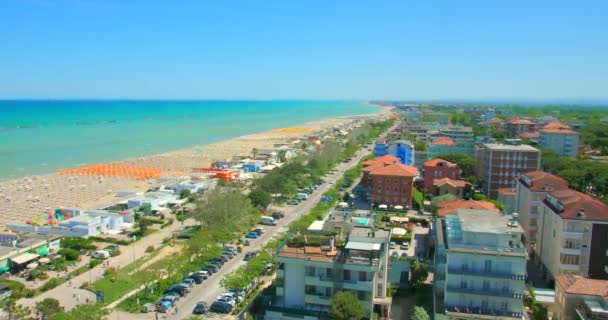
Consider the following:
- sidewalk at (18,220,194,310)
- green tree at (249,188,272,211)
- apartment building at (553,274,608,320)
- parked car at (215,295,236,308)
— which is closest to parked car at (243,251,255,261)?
parked car at (215,295,236,308)

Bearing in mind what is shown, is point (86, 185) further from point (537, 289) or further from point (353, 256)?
point (537, 289)

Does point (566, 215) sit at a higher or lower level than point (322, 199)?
higher

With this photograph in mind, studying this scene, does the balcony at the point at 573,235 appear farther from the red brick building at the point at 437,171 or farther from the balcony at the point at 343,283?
the red brick building at the point at 437,171

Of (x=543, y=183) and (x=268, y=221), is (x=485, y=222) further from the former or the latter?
(x=268, y=221)

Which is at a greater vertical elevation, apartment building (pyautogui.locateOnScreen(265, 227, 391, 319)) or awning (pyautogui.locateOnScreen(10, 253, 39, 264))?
apartment building (pyautogui.locateOnScreen(265, 227, 391, 319))

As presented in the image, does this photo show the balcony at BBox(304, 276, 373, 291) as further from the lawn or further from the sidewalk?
the sidewalk

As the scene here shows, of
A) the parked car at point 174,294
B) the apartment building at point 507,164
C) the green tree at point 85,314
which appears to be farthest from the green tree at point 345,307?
the apartment building at point 507,164

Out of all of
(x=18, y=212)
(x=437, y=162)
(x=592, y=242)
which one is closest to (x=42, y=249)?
(x=18, y=212)

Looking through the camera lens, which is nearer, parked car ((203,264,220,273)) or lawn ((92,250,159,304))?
lawn ((92,250,159,304))
